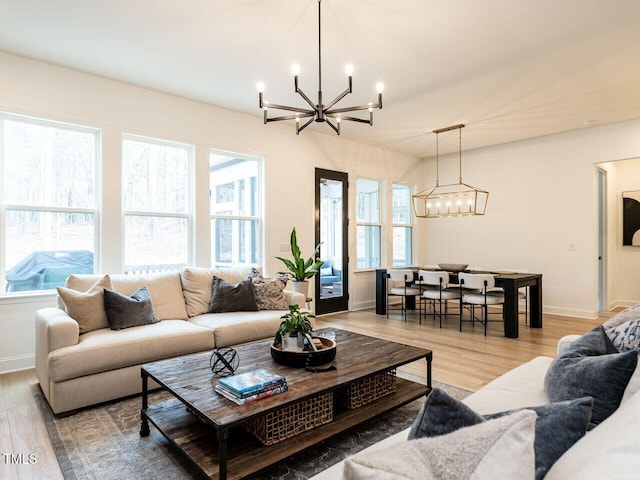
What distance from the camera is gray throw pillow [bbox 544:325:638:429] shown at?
126 centimetres

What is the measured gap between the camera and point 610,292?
264 inches

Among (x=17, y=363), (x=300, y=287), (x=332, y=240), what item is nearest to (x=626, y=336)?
(x=300, y=287)

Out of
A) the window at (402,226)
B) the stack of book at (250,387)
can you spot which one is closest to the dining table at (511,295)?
the window at (402,226)

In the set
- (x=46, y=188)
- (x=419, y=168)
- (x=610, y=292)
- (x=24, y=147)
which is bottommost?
(x=610, y=292)

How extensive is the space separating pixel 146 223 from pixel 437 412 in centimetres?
432

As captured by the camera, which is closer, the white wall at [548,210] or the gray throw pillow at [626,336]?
the gray throw pillow at [626,336]

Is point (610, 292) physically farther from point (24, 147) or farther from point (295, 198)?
point (24, 147)

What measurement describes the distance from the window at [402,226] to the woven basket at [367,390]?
509 centimetres

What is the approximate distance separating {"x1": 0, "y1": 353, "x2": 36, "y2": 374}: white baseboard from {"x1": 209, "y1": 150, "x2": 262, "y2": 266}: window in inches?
83.2

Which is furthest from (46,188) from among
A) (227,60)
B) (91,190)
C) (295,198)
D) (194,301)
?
(295,198)

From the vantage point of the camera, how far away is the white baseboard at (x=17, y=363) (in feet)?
11.6

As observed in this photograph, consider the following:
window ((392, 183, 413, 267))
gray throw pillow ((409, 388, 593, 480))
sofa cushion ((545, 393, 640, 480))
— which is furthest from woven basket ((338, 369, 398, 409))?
window ((392, 183, 413, 267))

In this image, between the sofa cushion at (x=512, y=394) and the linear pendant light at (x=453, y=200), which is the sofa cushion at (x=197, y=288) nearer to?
the sofa cushion at (x=512, y=394)

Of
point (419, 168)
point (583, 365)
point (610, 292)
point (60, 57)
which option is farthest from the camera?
point (419, 168)
